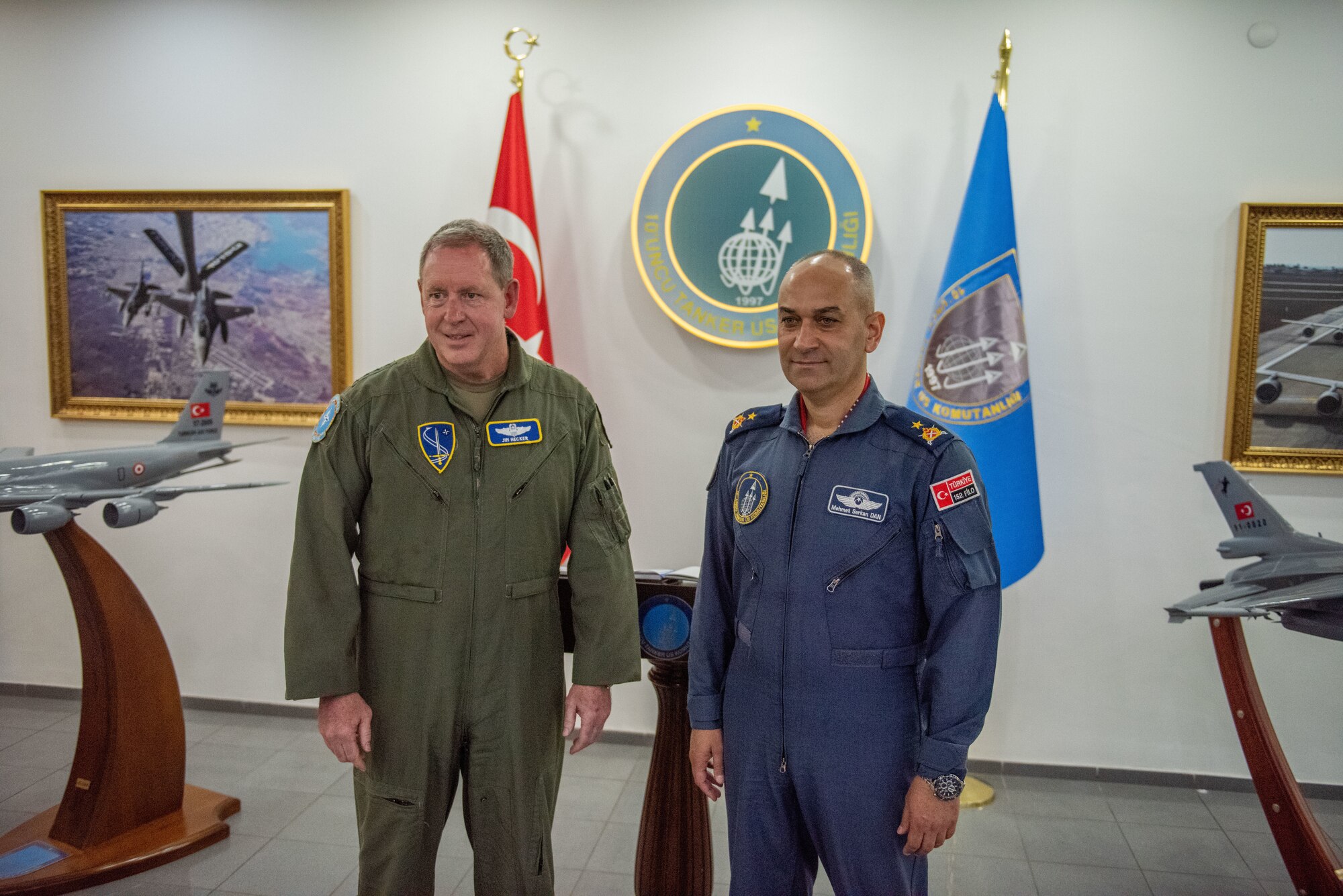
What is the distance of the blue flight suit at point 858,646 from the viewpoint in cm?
144

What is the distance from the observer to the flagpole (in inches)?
109

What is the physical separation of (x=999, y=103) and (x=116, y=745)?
3.33 m

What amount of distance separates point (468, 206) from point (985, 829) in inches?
110

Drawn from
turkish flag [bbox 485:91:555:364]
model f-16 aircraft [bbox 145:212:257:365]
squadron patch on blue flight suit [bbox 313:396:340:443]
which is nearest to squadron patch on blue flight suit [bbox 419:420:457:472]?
squadron patch on blue flight suit [bbox 313:396:340:443]

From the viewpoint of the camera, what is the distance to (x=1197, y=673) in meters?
3.02

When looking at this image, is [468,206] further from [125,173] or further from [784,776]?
[784,776]

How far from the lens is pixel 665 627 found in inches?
80.7

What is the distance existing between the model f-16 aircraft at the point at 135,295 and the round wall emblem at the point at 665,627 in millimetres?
2585

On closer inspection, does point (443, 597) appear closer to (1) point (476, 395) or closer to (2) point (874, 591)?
(1) point (476, 395)

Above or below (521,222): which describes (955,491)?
below

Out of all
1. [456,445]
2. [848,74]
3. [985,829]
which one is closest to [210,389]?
[456,445]

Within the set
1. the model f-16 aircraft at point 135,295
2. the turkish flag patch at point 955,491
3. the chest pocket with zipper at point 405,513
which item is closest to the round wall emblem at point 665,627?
the chest pocket with zipper at point 405,513

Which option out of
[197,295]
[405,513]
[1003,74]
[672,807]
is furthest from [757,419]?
[197,295]

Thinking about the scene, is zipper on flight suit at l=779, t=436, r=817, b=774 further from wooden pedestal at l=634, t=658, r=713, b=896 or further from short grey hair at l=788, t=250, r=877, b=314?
wooden pedestal at l=634, t=658, r=713, b=896
